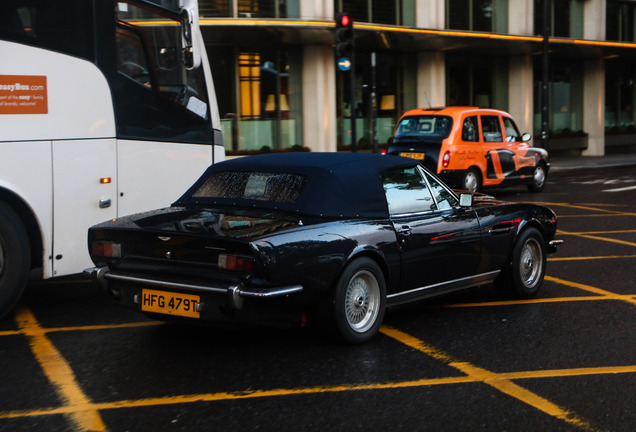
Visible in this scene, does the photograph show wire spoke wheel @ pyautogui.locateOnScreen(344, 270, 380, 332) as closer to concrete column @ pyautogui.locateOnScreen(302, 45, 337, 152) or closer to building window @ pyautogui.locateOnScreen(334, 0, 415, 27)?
concrete column @ pyautogui.locateOnScreen(302, 45, 337, 152)

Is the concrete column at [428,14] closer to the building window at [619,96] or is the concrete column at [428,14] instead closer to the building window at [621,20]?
the building window at [621,20]

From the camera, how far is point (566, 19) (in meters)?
33.8

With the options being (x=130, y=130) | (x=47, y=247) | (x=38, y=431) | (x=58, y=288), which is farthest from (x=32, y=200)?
(x=38, y=431)

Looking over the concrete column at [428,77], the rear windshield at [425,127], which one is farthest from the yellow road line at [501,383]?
the concrete column at [428,77]

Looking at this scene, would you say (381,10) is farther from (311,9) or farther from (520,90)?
(520,90)

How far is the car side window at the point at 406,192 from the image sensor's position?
6.52 meters

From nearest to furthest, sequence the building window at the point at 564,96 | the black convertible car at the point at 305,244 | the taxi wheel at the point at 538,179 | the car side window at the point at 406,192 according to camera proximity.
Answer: the black convertible car at the point at 305,244 < the car side window at the point at 406,192 < the taxi wheel at the point at 538,179 < the building window at the point at 564,96

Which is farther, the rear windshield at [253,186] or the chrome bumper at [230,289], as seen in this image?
the rear windshield at [253,186]

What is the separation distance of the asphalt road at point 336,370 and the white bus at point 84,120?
2.37 feet

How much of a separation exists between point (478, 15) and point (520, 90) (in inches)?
135

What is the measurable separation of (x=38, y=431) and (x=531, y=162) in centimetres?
1536

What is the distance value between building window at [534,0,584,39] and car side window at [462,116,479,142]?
17216mm

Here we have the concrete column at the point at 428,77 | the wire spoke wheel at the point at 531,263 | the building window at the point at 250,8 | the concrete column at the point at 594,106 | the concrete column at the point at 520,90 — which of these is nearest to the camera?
the wire spoke wheel at the point at 531,263

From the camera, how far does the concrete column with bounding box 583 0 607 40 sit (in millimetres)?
34250
